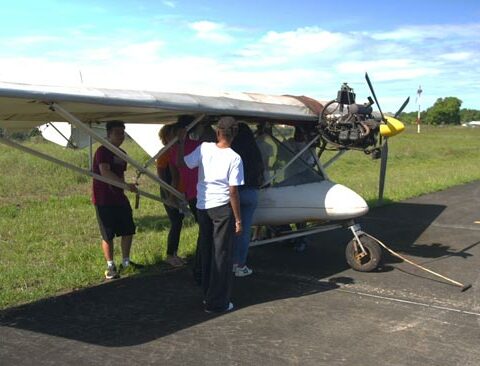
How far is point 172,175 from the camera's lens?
7180 mm

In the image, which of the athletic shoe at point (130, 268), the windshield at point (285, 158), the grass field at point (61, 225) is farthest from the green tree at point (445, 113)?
the athletic shoe at point (130, 268)

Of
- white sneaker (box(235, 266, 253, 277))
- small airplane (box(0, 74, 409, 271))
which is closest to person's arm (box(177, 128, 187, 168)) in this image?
small airplane (box(0, 74, 409, 271))

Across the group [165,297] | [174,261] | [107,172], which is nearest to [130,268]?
[174,261]

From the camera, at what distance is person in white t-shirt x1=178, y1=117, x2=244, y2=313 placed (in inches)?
210

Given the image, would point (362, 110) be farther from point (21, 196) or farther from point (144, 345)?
point (21, 196)

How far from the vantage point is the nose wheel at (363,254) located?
705 centimetres

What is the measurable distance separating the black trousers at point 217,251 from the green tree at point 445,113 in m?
187

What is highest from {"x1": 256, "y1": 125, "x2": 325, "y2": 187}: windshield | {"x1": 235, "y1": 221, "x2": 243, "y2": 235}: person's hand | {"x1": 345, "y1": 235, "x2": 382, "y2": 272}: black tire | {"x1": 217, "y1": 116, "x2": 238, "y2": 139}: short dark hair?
{"x1": 217, "y1": 116, "x2": 238, "y2": 139}: short dark hair

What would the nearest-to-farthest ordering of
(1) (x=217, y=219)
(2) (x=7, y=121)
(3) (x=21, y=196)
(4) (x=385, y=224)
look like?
(1) (x=217, y=219)
(2) (x=7, y=121)
(4) (x=385, y=224)
(3) (x=21, y=196)

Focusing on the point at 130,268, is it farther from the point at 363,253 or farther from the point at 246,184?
the point at 363,253

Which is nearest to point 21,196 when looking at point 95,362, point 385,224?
point 385,224

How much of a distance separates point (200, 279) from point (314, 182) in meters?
2.34

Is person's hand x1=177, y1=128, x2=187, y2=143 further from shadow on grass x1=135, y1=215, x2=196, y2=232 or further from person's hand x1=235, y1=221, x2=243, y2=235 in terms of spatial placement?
shadow on grass x1=135, y1=215, x2=196, y2=232

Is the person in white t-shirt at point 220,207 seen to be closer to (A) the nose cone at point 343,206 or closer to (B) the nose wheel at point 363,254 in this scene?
(A) the nose cone at point 343,206
